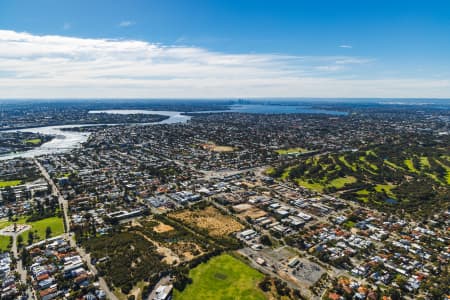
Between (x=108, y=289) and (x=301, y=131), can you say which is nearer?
(x=108, y=289)

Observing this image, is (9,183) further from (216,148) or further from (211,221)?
(216,148)

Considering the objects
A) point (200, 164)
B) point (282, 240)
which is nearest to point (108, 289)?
point (282, 240)

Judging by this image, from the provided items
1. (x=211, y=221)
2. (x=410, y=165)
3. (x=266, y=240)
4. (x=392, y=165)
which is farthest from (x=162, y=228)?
(x=410, y=165)

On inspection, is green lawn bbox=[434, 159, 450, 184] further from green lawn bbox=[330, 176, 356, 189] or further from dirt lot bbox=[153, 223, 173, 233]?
dirt lot bbox=[153, 223, 173, 233]

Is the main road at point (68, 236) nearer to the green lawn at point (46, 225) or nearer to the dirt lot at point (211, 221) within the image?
the green lawn at point (46, 225)

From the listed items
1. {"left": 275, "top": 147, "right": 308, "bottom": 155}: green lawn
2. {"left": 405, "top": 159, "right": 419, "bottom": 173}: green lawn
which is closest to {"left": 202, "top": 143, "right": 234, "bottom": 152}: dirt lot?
{"left": 275, "top": 147, "right": 308, "bottom": 155}: green lawn

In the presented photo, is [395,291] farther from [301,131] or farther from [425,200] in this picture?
[301,131]
